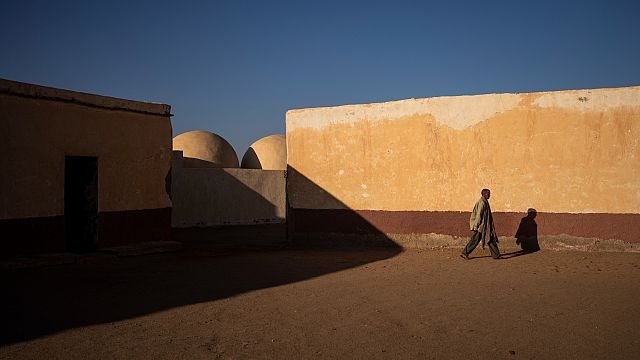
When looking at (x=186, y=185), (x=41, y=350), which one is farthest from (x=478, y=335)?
(x=186, y=185)

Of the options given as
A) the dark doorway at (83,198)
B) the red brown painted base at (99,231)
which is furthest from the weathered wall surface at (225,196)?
the dark doorway at (83,198)

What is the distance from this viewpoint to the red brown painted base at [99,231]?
8.80 meters

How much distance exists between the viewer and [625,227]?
33.0ft

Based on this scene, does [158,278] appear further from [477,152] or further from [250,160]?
[250,160]

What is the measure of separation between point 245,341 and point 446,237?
7.31 m

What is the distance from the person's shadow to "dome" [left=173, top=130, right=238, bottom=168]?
49.6ft

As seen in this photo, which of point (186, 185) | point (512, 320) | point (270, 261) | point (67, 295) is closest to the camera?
point (512, 320)

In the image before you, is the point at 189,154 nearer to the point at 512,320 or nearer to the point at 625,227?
the point at 625,227

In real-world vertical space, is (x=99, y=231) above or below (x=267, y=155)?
below

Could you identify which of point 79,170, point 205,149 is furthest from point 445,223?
point 205,149

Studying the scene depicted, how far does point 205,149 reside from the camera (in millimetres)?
24078

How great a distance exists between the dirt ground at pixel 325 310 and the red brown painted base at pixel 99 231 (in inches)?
23.8

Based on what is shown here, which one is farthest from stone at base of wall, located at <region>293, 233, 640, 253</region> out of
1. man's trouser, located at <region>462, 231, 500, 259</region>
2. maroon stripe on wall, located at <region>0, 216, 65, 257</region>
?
maroon stripe on wall, located at <region>0, 216, 65, 257</region>

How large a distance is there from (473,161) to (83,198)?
24.2 ft
